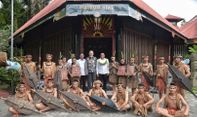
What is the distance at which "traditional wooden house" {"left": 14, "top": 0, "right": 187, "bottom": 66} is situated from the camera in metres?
16.1

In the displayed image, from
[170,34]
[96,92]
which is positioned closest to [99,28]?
[170,34]

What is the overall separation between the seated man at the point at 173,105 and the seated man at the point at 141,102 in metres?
0.36

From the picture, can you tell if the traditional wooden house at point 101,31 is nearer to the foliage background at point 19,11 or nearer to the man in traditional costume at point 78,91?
the man in traditional costume at point 78,91

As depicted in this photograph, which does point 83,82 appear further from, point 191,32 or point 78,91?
point 191,32

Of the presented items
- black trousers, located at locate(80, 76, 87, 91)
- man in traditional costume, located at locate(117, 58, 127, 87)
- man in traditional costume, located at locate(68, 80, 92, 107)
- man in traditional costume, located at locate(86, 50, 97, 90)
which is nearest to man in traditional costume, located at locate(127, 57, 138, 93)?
man in traditional costume, located at locate(117, 58, 127, 87)

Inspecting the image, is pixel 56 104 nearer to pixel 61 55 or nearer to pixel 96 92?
pixel 96 92

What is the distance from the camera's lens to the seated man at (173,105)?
11745mm

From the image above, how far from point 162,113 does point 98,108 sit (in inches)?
74.6

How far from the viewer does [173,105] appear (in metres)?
11.9

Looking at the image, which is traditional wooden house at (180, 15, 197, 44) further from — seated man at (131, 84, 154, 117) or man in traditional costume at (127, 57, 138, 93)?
seated man at (131, 84, 154, 117)

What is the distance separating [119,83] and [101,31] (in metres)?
4.14

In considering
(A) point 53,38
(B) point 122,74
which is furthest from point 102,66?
(A) point 53,38

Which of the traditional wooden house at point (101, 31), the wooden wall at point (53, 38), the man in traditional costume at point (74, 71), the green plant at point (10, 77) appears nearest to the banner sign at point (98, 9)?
the traditional wooden house at point (101, 31)

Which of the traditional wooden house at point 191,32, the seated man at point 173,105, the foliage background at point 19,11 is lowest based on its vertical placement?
the seated man at point 173,105
